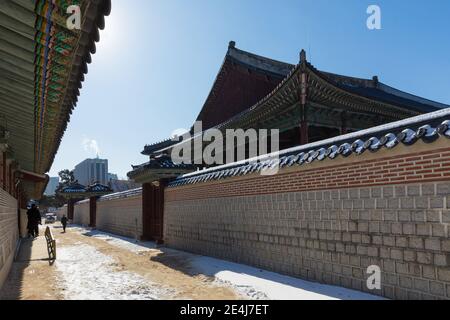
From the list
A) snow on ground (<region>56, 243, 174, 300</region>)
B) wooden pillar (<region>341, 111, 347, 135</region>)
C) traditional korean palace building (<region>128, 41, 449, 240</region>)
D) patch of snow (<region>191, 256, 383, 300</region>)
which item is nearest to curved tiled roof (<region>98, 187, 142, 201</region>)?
traditional korean palace building (<region>128, 41, 449, 240</region>)

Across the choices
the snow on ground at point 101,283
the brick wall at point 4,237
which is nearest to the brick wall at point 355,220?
the snow on ground at point 101,283

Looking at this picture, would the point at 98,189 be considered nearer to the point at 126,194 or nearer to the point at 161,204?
the point at 126,194

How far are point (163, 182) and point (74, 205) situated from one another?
1027 inches

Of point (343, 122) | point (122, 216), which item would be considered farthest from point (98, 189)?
point (343, 122)

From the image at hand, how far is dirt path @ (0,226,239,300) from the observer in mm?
5996

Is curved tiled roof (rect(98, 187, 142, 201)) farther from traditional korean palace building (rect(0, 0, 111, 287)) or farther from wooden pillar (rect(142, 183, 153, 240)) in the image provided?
traditional korean palace building (rect(0, 0, 111, 287))

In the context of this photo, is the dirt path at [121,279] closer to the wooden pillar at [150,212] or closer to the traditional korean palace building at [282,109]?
the traditional korean palace building at [282,109]

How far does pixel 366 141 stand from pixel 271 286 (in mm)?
2792

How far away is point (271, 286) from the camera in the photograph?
6.19 meters

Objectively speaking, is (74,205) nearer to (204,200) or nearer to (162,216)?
(162,216)

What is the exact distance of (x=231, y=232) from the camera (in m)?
9.06

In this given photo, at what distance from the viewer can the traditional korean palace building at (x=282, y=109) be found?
39.0ft

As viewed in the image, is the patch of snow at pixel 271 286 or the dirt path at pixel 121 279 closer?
the patch of snow at pixel 271 286

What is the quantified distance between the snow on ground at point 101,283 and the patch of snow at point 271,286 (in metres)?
1.25
